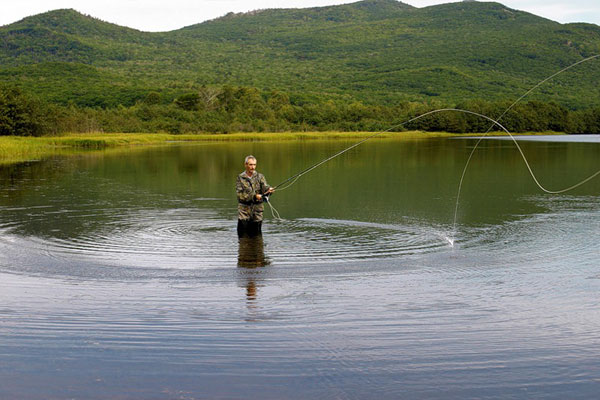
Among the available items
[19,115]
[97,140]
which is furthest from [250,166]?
[19,115]

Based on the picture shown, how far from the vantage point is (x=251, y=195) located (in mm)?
10414

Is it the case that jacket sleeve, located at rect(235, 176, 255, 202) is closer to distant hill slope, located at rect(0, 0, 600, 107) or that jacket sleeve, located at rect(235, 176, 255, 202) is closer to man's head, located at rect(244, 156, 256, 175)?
man's head, located at rect(244, 156, 256, 175)

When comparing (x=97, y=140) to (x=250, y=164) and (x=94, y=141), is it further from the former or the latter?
(x=250, y=164)

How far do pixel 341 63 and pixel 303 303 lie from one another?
553 feet

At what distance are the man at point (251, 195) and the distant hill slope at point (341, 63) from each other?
320ft

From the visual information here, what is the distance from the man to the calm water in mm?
340

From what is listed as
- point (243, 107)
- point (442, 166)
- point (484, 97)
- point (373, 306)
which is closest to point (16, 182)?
point (442, 166)

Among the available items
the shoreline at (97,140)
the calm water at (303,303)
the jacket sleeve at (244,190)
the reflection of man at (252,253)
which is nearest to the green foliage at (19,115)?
the shoreline at (97,140)

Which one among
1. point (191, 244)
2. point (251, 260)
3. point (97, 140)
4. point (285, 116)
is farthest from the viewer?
point (285, 116)

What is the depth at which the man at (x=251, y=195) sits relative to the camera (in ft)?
33.8

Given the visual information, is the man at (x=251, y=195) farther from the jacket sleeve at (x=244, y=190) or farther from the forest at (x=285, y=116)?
the forest at (x=285, y=116)

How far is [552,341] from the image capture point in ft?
18.3

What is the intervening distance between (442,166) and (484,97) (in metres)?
98.4

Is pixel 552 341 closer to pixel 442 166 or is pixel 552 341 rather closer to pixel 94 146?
pixel 442 166
